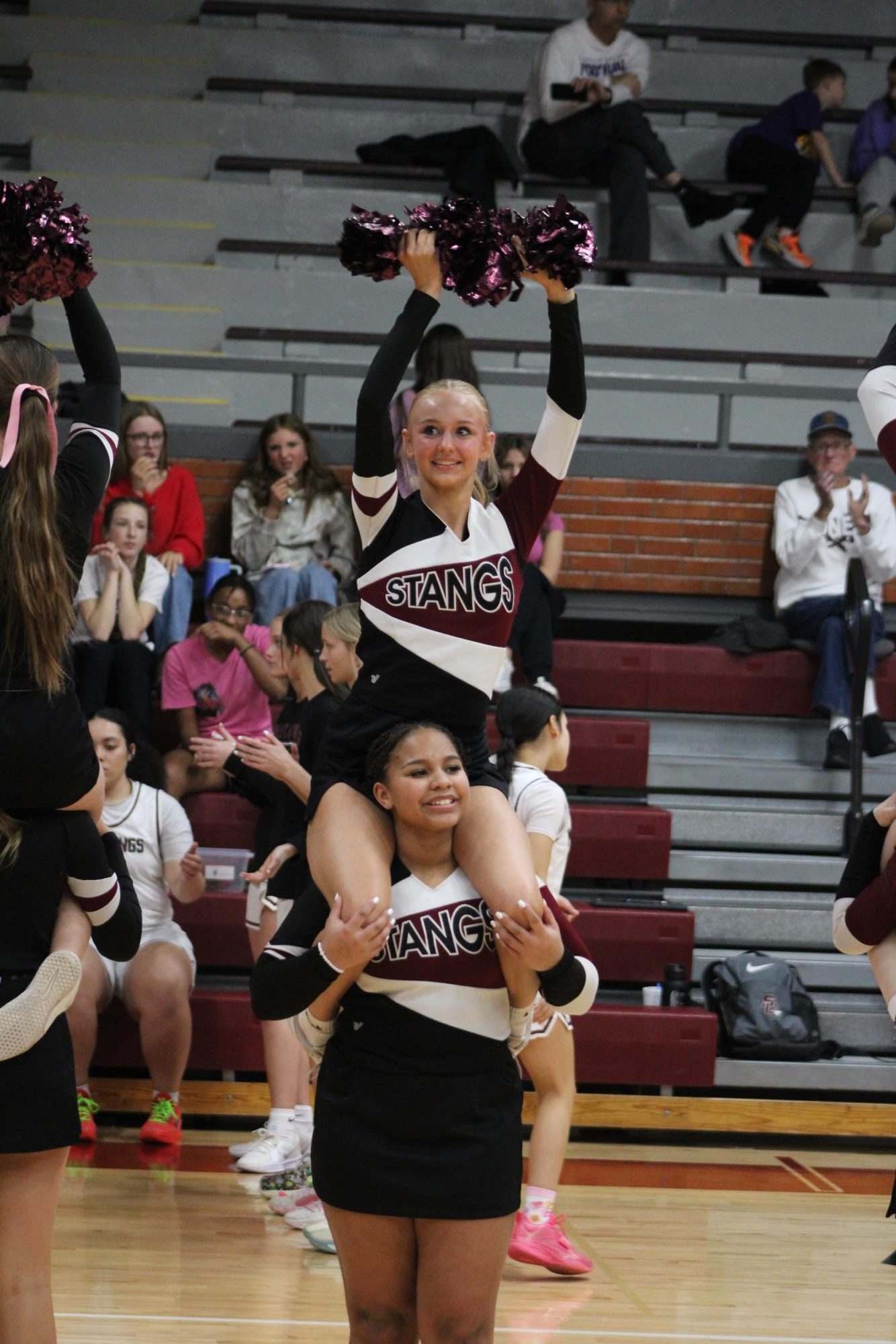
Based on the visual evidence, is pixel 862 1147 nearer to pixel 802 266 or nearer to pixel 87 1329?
pixel 87 1329

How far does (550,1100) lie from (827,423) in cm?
415

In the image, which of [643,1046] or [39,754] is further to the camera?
[643,1046]

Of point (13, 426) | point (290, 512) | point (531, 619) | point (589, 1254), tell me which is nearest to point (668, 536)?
point (531, 619)

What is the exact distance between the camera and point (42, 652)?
228 cm

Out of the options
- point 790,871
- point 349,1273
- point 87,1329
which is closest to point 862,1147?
point 790,871

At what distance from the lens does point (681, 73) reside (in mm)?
10008

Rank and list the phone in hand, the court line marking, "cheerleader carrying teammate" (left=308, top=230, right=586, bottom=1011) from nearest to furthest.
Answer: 1. "cheerleader carrying teammate" (left=308, top=230, right=586, bottom=1011)
2. the court line marking
3. the phone in hand

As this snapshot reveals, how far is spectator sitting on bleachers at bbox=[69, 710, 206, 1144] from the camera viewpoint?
546 centimetres

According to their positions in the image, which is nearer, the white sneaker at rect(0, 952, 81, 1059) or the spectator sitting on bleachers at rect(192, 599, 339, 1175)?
the white sneaker at rect(0, 952, 81, 1059)

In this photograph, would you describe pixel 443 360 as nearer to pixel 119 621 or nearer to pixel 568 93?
pixel 119 621

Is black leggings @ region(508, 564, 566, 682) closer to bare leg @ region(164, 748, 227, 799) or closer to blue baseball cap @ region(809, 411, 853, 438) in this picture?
bare leg @ region(164, 748, 227, 799)

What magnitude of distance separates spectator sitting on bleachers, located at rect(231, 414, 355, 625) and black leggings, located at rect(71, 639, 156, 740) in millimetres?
851

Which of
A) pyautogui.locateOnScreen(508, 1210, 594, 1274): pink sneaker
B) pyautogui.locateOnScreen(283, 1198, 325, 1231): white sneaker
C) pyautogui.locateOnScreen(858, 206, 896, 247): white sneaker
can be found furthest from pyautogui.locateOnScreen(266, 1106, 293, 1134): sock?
pyautogui.locateOnScreen(858, 206, 896, 247): white sneaker

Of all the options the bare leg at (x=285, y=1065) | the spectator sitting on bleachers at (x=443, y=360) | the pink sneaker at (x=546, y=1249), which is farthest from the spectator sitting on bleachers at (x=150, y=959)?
the spectator sitting on bleachers at (x=443, y=360)
